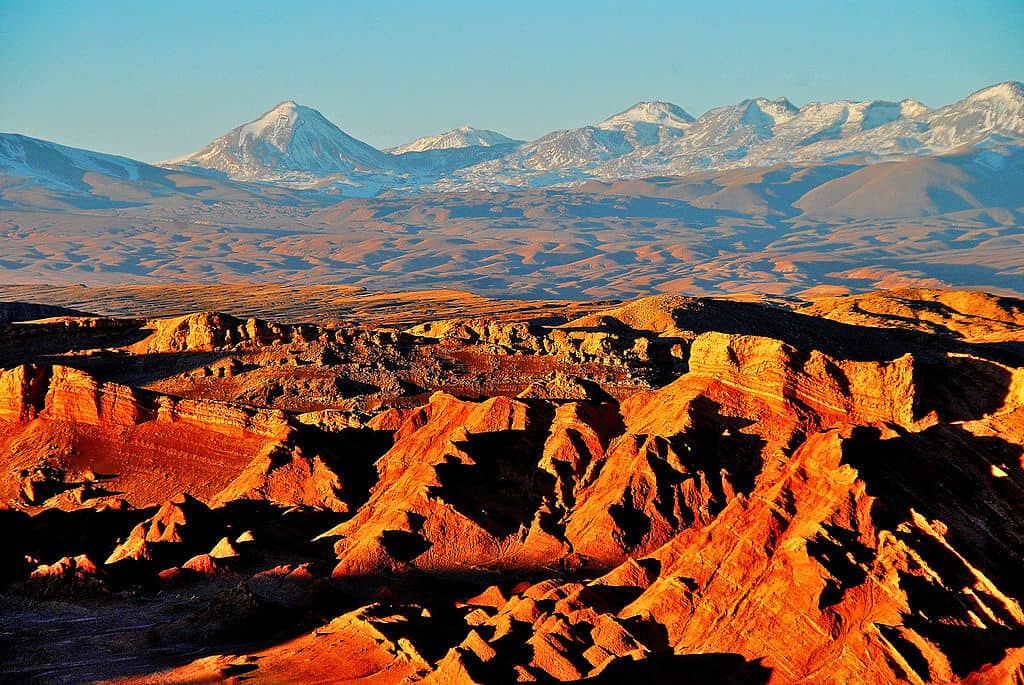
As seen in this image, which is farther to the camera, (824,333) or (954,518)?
(824,333)

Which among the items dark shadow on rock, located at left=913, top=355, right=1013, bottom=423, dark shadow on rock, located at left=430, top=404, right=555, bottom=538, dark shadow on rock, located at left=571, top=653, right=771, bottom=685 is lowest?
dark shadow on rock, located at left=430, top=404, right=555, bottom=538

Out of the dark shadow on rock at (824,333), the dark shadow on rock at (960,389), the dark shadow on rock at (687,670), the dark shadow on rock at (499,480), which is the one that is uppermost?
the dark shadow on rock at (960,389)

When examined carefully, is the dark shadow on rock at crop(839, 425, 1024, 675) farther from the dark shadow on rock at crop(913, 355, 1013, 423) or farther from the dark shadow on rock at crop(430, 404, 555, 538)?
the dark shadow on rock at crop(430, 404, 555, 538)

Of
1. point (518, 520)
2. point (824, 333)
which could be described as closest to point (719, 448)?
point (518, 520)

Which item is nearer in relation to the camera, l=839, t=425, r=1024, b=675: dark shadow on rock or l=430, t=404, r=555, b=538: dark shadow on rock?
l=839, t=425, r=1024, b=675: dark shadow on rock

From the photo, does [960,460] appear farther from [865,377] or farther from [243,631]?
[243,631]

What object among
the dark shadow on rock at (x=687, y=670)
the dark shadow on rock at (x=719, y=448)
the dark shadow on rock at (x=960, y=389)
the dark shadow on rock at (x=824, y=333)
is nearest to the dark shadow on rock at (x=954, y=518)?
the dark shadow on rock at (x=687, y=670)

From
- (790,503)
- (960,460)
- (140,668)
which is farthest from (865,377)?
(140,668)

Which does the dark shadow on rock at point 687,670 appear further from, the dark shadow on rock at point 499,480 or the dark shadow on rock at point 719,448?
the dark shadow on rock at point 499,480

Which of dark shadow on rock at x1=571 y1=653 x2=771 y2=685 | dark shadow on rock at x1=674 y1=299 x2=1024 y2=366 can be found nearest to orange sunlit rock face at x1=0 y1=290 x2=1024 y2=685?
dark shadow on rock at x1=571 y1=653 x2=771 y2=685

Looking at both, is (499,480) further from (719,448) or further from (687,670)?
(687,670)
